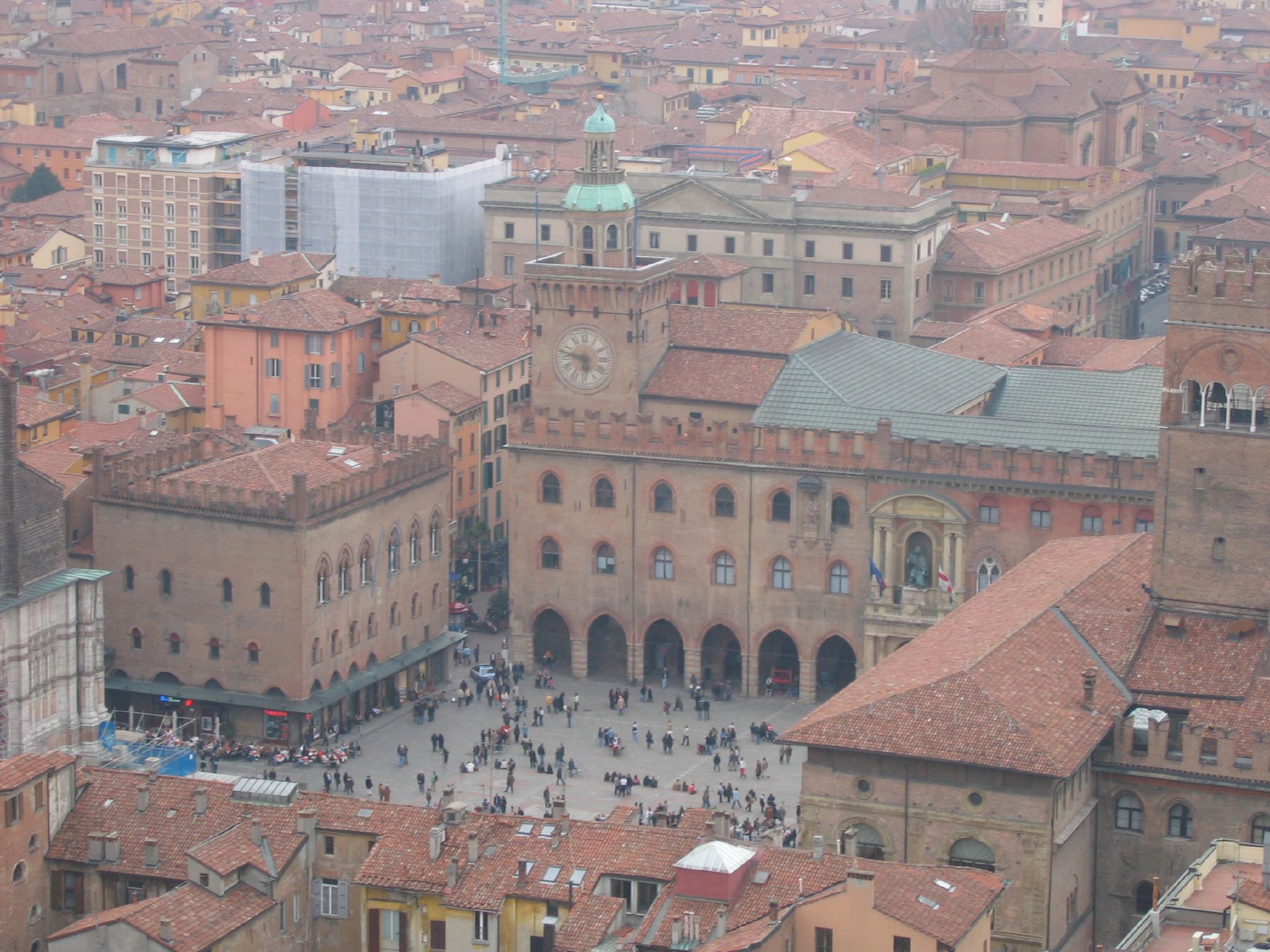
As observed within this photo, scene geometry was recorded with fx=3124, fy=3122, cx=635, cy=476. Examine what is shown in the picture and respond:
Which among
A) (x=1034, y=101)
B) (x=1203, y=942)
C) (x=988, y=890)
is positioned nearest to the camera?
(x=1203, y=942)

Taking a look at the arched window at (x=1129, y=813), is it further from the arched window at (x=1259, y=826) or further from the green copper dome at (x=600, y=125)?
the green copper dome at (x=600, y=125)

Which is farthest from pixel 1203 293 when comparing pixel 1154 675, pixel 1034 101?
pixel 1034 101

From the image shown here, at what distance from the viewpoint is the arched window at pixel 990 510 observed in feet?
364

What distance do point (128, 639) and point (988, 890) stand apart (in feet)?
147

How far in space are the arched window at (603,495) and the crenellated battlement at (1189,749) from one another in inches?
1503

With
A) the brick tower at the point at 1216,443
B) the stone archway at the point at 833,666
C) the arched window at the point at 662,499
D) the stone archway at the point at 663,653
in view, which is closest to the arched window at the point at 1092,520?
the stone archway at the point at 833,666

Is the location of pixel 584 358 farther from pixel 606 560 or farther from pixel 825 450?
pixel 825 450

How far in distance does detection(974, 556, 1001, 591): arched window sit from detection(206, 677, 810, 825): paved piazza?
309 inches

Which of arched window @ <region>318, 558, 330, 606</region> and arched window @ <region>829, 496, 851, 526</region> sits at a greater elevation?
arched window @ <region>829, 496, 851, 526</region>

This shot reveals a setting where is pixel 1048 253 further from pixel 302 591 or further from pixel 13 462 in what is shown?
pixel 13 462

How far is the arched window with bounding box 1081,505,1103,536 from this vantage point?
109875mm

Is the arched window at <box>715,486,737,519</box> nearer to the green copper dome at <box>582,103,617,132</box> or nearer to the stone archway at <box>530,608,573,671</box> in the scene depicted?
the stone archway at <box>530,608,573,671</box>

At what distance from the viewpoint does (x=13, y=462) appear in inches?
3942

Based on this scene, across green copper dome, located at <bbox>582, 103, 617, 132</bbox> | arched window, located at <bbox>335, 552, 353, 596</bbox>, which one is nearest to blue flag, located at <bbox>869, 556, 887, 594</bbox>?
arched window, located at <bbox>335, 552, 353, 596</bbox>
